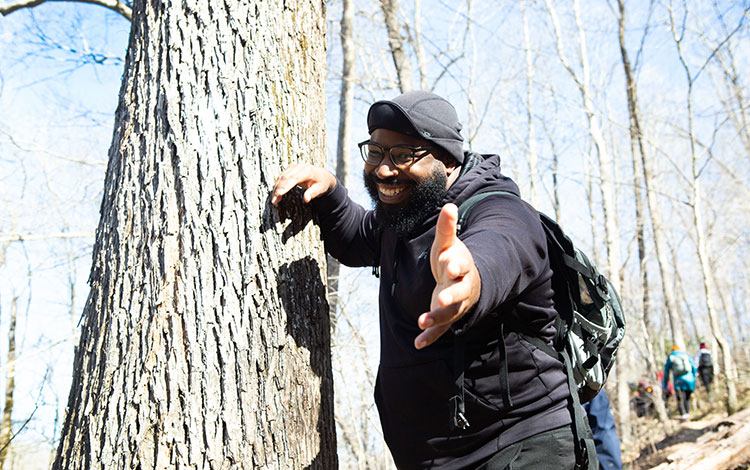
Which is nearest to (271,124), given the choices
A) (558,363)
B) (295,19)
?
(295,19)

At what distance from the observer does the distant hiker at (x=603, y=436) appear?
4055 mm

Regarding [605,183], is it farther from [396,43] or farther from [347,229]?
[347,229]

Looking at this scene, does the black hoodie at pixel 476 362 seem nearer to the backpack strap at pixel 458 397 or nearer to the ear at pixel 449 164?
the backpack strap at pixel 458 397

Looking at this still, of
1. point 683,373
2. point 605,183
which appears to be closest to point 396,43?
point 605,183

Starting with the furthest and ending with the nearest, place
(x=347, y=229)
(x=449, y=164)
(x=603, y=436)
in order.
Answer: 1. (x=603, y=436)
2. (x=347, y=229)
3. (x=449, y=164)

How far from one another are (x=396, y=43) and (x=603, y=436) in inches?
283

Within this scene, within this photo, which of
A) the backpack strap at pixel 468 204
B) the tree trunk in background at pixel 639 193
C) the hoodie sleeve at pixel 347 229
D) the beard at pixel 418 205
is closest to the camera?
the backpack strap at pixel 468 204

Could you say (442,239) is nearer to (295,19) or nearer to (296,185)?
(296,185)

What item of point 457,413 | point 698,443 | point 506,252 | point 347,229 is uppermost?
point 347,229

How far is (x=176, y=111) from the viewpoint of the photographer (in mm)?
2188

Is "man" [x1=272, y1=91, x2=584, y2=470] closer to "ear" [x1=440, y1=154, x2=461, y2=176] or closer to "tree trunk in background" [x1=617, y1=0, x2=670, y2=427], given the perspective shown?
"ear" [x1=440, y1=154, x2=461, y2=176]

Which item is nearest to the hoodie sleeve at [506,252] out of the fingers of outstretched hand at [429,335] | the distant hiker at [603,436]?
the fingers of outstretched hand at [429,335]

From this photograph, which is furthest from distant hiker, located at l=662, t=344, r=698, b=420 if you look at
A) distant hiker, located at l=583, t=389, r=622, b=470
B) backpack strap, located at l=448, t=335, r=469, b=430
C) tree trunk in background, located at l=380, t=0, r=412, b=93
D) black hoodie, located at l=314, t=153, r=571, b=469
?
backpack strap, located at l=448, t=335, r=469, b=430

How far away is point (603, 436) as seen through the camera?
4059mm
